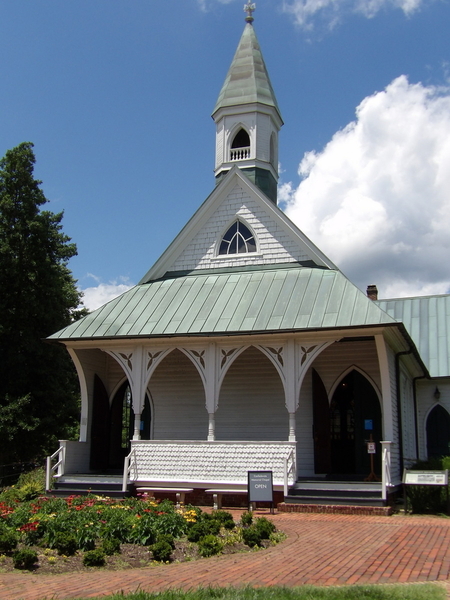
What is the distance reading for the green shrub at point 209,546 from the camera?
9.22 m

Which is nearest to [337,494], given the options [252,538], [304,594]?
[252,538]

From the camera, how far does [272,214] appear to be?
20266 millimetres

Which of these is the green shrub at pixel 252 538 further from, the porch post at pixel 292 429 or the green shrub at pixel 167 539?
the porch post at pixel 292 429

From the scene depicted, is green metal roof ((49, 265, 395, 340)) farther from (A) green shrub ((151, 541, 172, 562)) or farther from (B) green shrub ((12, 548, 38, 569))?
(B) green shrub ((12, 548, 38, 569))

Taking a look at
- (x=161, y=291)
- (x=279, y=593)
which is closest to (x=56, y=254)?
(x=161, y=291)

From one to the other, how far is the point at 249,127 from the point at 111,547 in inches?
685

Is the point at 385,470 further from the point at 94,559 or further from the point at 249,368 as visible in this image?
the point at 94,559

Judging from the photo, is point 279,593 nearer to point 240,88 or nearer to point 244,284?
point 244,284

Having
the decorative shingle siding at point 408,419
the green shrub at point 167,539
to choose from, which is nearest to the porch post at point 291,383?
the decorative shingle siding at point 408,419

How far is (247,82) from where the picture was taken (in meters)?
23.9

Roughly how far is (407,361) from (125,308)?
28.7 ft

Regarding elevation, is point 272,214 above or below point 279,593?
above

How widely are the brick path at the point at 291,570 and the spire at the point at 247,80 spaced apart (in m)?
16.8

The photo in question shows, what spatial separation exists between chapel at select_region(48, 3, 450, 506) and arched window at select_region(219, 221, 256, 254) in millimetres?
36
